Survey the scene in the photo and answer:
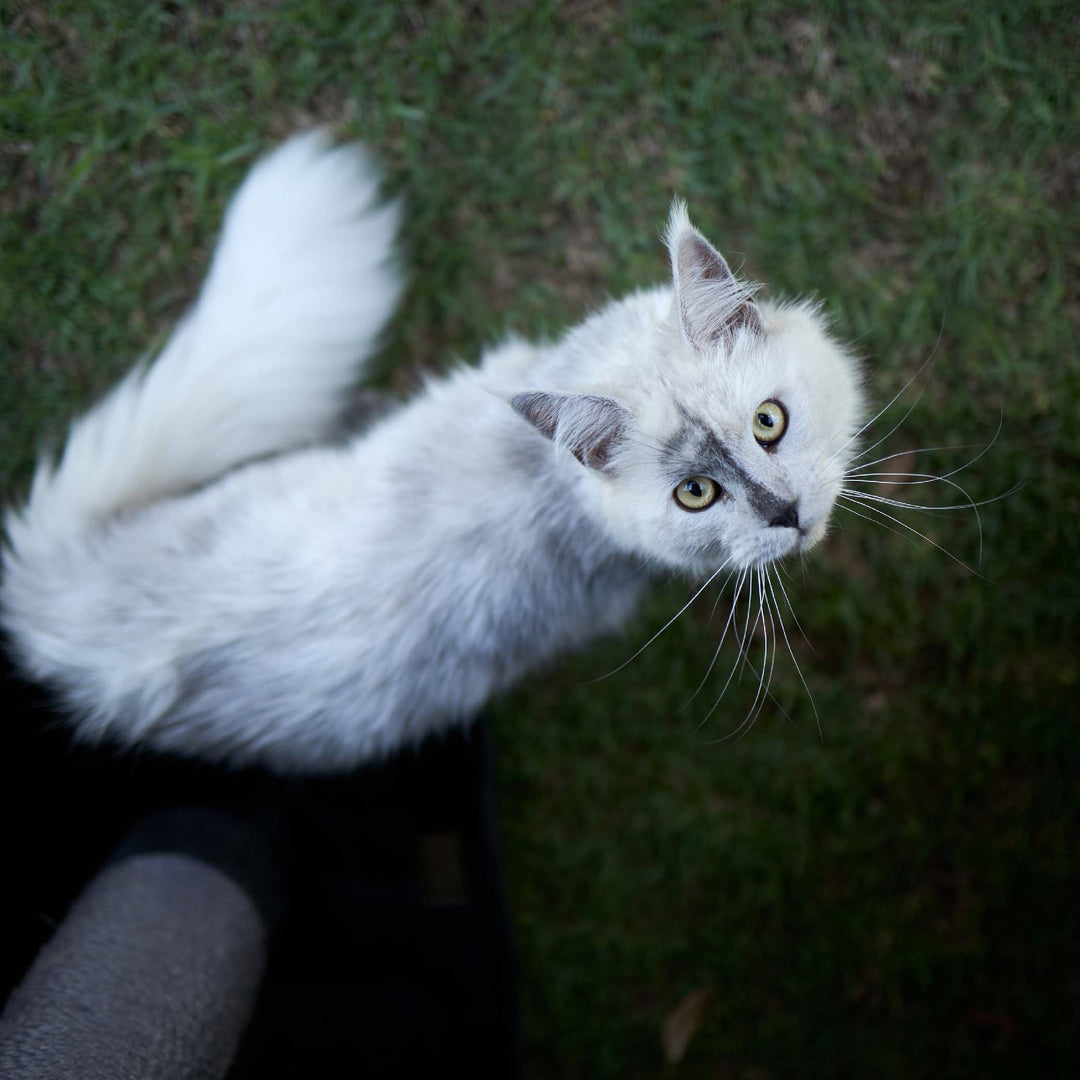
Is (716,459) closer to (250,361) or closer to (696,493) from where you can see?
(696,493)

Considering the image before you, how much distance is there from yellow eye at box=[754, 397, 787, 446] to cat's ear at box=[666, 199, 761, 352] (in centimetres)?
12

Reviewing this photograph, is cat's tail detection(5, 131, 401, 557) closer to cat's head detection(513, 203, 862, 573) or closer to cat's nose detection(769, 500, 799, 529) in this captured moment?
cat's head detection(513, 203, 862, 573)

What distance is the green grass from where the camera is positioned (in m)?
1.91

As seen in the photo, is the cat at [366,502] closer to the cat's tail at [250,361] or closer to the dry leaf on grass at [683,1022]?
the cat's tail at [250,361]

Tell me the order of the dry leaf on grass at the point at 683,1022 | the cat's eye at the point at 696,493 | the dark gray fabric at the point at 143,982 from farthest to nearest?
the dry leaf on grass at the point at 683,1022, the cat's eye at the point at 696,493, the dark gray fabric at the point at 143,982

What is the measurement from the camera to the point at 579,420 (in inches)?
44.3

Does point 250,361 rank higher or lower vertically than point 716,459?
higher

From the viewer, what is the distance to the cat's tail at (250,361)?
1531 millimetres

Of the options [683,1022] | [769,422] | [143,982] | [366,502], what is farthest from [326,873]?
[769,422]

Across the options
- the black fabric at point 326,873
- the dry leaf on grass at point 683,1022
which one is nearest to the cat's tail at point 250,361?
the black fabric at point 326,873

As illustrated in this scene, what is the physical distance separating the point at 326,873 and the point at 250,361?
1166 mm

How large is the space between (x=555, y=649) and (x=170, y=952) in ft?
2.80

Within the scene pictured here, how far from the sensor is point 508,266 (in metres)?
1.99

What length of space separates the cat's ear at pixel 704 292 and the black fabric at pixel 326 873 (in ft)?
Result: 3.47
